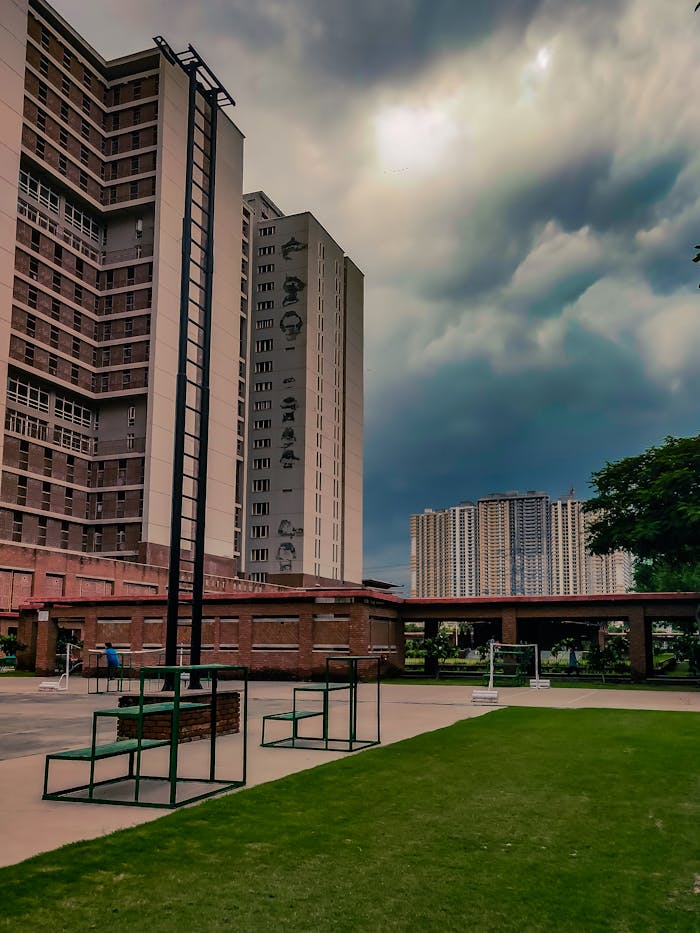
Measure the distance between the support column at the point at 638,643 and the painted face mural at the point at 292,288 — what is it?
2938 inches

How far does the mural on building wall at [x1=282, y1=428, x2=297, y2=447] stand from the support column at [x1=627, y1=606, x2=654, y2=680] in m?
67.5

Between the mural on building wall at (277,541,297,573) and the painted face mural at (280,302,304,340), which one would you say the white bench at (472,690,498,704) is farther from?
the painted face mural at (280,302,304,340)

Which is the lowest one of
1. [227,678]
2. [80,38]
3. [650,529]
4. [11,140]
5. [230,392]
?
[227,678]

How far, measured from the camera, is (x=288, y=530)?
103 m

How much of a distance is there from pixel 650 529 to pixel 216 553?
165 feet

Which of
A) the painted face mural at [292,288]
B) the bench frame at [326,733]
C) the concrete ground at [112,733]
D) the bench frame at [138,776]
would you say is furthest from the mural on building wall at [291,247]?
the bench frame at [138,776]

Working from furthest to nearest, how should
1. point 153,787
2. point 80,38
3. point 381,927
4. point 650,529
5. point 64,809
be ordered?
1. point 80,38
2. point 650,529
3. point 153,787
4. point 64,809
5. point 381,927

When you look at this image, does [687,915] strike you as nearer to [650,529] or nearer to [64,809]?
[64,809]

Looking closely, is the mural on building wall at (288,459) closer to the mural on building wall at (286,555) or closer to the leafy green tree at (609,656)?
the mural on building wall at (286,555)

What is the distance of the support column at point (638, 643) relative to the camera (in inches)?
1570

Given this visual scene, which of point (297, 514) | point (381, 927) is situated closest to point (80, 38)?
point (297, 514)

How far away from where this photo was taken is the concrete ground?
8.58 m

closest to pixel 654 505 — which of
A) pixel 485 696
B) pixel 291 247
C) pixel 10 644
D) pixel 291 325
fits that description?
pixel 485 696

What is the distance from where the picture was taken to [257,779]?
36.8 feet
